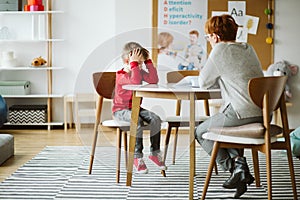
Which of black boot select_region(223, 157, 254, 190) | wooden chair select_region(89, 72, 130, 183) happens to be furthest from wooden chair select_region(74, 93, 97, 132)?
black boot select_region(223, 157, 254, 190)

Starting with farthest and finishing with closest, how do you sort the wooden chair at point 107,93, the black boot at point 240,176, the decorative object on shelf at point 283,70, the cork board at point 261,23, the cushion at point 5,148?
the cork board at point 261,23 → the decorative object on shelf at point 283,70 → the cushion at point 5,148 → the wooden chair at point 107,93 → the black boot at point 240,176

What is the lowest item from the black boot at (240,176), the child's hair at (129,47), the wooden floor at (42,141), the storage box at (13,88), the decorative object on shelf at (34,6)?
the wooden floor at (42,141)

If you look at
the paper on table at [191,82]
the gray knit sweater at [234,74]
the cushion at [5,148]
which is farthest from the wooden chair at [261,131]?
the cushion at [5,148]

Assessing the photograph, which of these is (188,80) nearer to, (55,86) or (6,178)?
(6,178)

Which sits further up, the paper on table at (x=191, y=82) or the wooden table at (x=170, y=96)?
the paper on table at (x=191, y=82)

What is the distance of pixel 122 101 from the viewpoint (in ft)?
11.9

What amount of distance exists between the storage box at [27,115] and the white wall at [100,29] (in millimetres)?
270

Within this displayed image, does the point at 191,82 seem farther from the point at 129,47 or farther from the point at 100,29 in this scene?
the point at 100,29

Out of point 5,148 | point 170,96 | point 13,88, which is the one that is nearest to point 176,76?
point 170,96

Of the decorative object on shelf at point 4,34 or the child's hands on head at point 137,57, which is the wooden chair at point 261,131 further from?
the decorative object on shelf at point 4,34

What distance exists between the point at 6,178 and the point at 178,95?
1336 millimetres

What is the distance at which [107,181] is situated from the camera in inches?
146

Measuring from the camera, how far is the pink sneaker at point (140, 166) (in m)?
3.78

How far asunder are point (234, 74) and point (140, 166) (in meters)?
0.99
